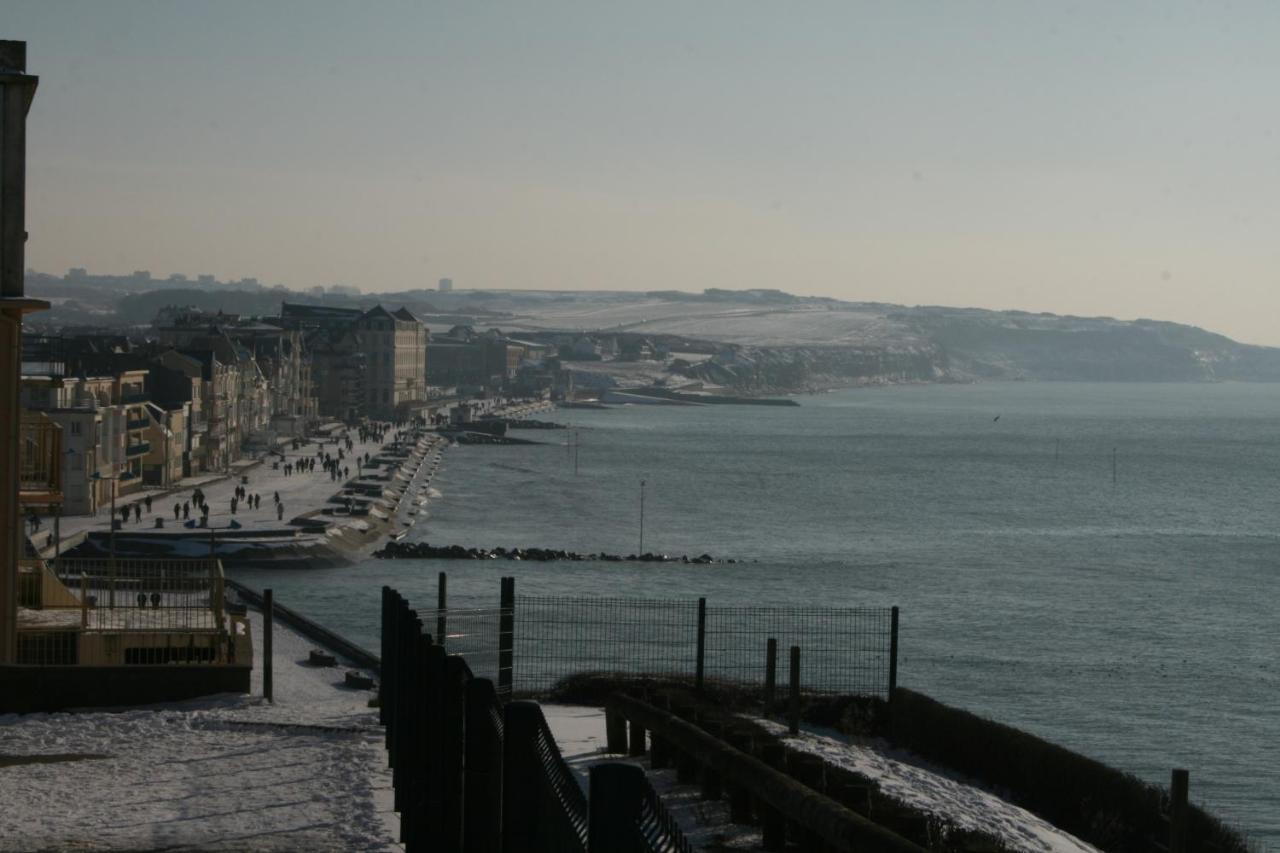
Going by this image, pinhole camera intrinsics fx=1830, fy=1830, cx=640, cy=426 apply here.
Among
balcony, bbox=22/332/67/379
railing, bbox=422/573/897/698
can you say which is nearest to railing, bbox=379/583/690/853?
railing, bbox=422/573/897/698

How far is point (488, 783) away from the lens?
10.6 ft

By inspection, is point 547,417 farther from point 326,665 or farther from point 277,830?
point 277,830

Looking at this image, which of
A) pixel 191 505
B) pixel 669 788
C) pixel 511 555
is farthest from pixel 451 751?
pixel 191 505

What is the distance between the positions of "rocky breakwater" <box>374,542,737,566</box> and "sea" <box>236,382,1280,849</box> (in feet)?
1.98

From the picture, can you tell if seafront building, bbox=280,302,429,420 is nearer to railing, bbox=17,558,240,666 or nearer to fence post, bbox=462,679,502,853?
railing, bbox=17,558,240,666

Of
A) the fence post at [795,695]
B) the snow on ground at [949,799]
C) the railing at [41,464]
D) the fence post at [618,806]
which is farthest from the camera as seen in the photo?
the railing at [41,464]

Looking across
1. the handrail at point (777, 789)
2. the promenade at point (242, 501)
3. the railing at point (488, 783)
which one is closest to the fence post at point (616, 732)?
the handrail at point (777, 789)

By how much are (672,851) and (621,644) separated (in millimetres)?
17039

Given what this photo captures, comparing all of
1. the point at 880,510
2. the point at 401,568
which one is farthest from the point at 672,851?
the point at 880,510

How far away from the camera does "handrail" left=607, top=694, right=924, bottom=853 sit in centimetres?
411

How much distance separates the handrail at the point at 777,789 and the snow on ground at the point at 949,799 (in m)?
0.42

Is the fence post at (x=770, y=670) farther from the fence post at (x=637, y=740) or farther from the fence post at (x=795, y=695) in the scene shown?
the fence post at (x=637, y=740)

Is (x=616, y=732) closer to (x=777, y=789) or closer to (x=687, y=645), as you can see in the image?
(x=777, y=789)

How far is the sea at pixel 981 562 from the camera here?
58.2ft
